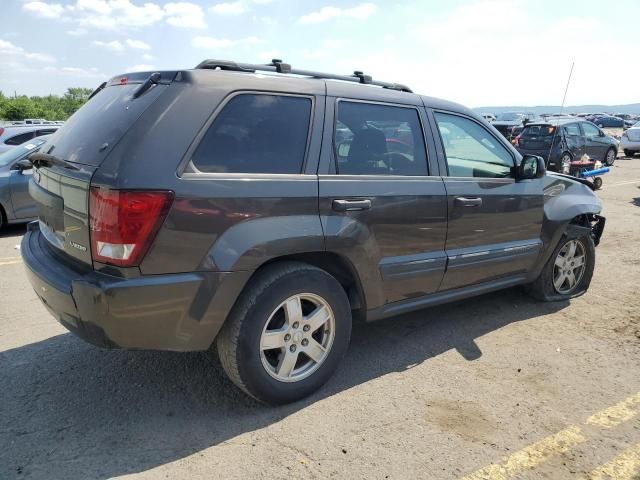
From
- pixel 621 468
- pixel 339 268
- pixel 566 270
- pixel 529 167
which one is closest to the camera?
pixel 621 468

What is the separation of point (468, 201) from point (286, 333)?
5.66 feet

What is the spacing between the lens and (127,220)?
2.42 metres

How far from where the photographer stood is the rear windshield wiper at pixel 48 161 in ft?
9.10

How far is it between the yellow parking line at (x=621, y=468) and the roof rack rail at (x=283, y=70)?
270 cm

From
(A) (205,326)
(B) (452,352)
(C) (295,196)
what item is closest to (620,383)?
(B) (452,352)

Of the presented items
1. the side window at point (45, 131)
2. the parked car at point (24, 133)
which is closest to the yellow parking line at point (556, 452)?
the parked car at point (24, 133)

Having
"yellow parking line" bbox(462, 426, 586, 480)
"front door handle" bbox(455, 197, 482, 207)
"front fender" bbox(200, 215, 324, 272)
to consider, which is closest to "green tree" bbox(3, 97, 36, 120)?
"front door handle" bbox(455, 197, 482, 207)

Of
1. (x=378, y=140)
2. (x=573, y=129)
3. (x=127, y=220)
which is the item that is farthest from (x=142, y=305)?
(x=573, y=129)

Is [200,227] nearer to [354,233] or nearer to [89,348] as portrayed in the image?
[354,233]

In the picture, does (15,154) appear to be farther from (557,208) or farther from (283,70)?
(557,208)

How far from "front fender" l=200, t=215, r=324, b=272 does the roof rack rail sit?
0.96 metres

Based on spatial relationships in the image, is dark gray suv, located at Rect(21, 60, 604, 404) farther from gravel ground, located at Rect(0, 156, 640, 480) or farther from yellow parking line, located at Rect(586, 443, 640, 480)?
yellow parking line, located at Rect(586, 443, 640, 480)

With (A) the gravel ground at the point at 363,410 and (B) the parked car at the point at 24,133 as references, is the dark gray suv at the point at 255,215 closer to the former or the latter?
(A) the gravel ground at the point at 363,410

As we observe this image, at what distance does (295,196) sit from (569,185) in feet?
10.3
